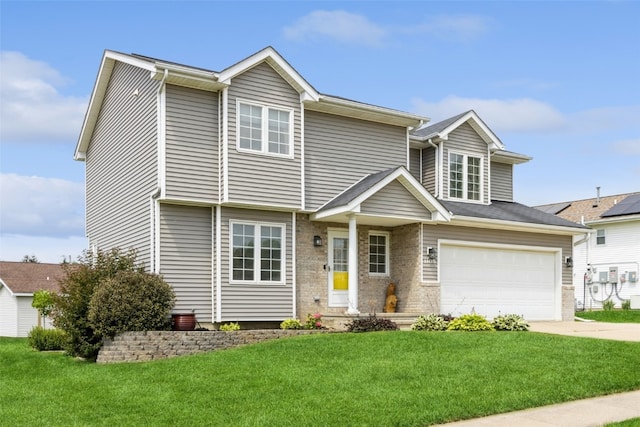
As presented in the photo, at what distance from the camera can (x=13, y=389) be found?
1220 centimetres

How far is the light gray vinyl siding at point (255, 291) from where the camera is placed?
17297mm

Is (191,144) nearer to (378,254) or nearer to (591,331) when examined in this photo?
(378,254)

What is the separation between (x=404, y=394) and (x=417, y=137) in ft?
43.4

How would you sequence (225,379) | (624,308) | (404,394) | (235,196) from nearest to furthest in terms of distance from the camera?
(404,394), (225,379), (235,196), (624,308)

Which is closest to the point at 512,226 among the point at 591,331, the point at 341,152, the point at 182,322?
the point at 591,331

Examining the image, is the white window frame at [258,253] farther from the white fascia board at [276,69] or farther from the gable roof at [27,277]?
the gable roof at [27,277]

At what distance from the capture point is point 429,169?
2230 cm

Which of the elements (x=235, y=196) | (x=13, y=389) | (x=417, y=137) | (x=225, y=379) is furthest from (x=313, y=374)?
(x=417, y=137)

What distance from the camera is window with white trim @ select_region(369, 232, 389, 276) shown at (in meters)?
20.3

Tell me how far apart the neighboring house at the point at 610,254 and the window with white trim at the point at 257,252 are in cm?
2266

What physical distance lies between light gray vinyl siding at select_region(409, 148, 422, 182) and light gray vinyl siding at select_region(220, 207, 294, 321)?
5683 millimetres

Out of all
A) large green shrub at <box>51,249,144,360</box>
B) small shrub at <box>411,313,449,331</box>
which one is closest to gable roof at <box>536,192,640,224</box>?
small shrub at <box>411,313,449,331</box>

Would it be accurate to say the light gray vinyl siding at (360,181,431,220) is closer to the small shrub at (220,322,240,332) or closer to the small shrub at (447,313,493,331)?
the small shrub at (447,313,493,331)

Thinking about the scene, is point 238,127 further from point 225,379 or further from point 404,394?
point 404,394
